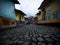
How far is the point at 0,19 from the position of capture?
6465 mm

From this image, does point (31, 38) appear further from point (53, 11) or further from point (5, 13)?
point (53, 11)

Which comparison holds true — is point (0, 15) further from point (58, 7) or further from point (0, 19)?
point (58, 7)

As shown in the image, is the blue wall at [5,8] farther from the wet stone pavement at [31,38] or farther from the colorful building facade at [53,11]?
the colorful building facade at [53,11]

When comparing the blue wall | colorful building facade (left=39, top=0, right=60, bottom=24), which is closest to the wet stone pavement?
the blue wall

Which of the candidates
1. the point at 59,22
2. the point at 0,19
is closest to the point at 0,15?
the point at 0,19

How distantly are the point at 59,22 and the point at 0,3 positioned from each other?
265 inches

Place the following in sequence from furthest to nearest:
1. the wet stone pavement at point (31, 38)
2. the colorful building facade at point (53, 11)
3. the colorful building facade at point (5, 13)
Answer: the colorful building facade at point (53, 11), the colorful building facade at point (5, 13), the wet stone pavement at point (31, 38)

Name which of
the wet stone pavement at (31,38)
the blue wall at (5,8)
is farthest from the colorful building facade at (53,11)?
the blue wall at (5,8)

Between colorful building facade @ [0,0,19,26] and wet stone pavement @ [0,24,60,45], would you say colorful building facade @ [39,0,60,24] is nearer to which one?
wet stone pavement @ [0,24,60,45]

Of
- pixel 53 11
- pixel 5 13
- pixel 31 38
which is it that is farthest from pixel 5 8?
pixel 53 11

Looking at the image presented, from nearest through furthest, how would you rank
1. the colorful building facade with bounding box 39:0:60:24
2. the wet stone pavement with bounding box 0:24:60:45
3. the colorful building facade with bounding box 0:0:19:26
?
the wet stone pavement with bounding box 0:24:60:45 < the colorful building facade with bounding box 0:0:19:26 < the colorful building facade with bounding box 39:0:60:24

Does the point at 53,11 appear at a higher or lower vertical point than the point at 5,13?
higher

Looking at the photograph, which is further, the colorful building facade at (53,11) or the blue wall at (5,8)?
the colorful building facade at (53,11)

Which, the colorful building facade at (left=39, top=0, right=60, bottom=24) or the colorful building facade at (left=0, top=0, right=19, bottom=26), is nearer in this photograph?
the colorful building facade at (left=0, top=0, right=19, bottom=26)
